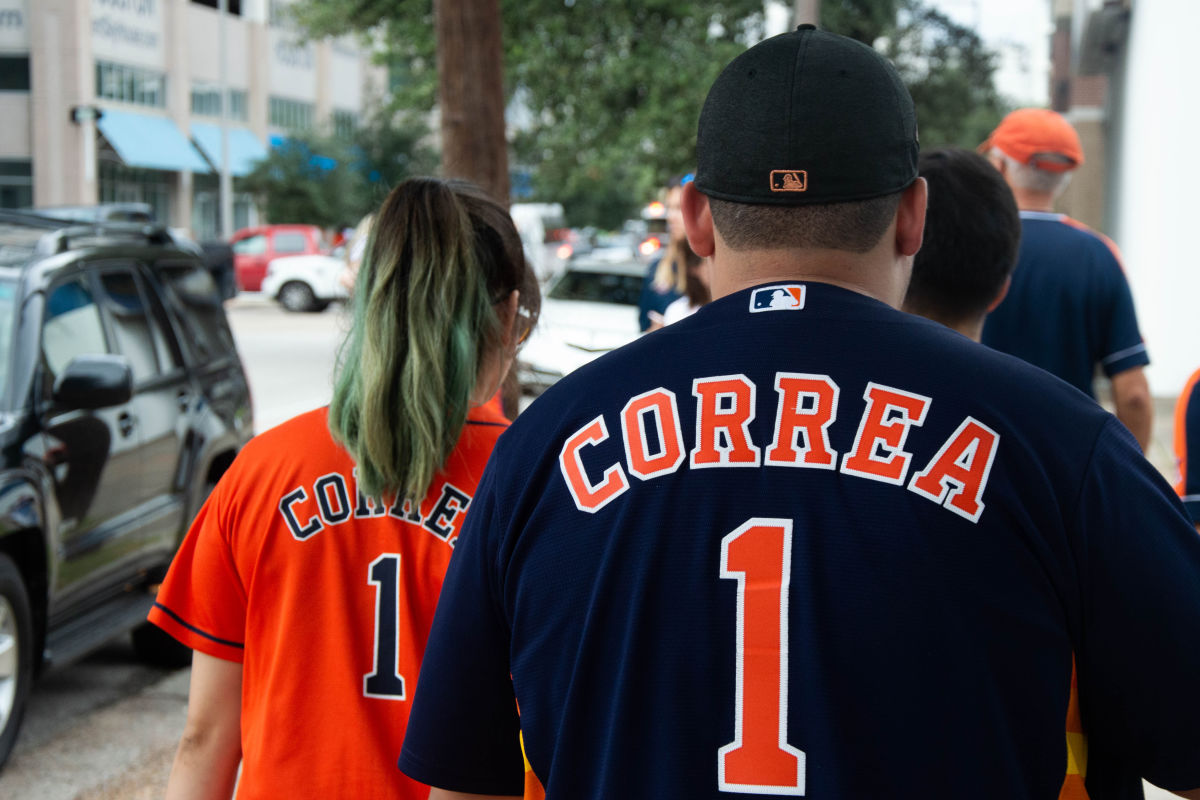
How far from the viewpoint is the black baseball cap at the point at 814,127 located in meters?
1.47

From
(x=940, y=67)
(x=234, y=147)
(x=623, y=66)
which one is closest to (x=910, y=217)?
(x=623, y=66)

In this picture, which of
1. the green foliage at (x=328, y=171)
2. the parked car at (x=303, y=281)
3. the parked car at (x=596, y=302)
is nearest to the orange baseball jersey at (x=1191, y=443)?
the parked car at (x=596, y=302)

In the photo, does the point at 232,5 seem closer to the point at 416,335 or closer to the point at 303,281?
the point at 303,281

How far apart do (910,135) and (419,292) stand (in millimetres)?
944

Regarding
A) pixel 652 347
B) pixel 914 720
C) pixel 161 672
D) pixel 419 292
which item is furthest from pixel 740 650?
pixel 161 672

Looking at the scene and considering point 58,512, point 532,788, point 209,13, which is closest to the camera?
point 532,788

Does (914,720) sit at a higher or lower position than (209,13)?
lower

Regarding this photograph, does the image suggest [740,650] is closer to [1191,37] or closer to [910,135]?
[910,135]

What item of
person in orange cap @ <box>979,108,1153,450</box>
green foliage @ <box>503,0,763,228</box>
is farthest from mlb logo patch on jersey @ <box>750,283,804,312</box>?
green foliage @ <box>503,0,763,228</box>

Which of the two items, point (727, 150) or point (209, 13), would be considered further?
point (209, 13)

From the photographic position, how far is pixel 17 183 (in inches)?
1489

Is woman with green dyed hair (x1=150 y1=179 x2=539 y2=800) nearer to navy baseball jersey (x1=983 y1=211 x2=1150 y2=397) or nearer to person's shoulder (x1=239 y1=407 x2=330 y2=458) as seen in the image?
person's shoulder (x1=239 y1=407 x2=330 y2=458)

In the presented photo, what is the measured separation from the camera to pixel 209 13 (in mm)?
43062

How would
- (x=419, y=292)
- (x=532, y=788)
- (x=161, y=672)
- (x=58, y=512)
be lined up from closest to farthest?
(x=532, y=788) → (x=419, y=292) → (x=58, y=512) → (x=161, y=672)
